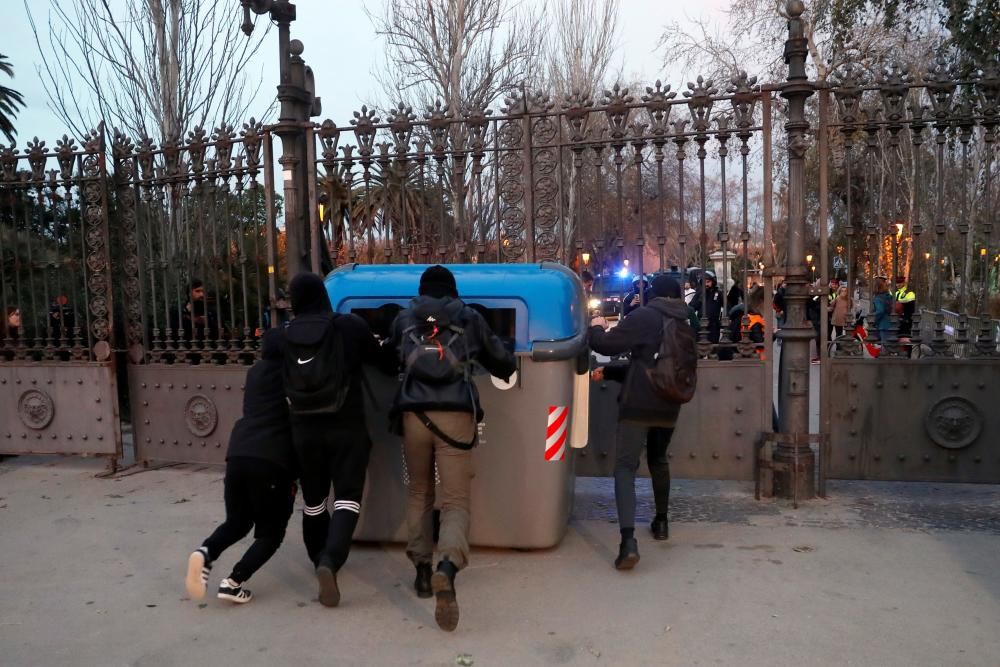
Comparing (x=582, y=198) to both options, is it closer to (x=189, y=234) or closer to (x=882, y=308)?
(x=882, y=308)

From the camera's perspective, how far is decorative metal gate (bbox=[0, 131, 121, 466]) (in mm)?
7832

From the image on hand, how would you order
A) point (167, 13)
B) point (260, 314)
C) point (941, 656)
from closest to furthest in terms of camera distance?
point (941, 656) → point (260, 314) → point (167, 13)

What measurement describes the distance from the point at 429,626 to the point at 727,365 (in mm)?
3276

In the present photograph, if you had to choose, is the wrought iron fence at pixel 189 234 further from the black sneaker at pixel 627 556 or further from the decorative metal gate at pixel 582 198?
the black sneaker at pixel 627 556

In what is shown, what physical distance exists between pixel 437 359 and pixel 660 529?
2193 mm

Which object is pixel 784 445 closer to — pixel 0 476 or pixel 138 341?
pixel 138 341

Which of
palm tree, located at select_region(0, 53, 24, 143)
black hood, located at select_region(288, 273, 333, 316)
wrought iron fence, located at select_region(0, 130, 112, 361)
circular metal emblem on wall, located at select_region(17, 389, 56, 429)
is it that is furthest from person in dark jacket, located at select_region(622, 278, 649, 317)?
palm tree, located at select_region(0, 53, 24, 143)

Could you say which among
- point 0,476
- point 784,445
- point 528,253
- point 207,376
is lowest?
point 0,476

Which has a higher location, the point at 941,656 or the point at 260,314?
the point at 260,314

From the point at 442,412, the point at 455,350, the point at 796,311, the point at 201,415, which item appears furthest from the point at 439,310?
the point at 201,415

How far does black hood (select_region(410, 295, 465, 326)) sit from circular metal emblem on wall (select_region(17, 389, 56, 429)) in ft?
17.3

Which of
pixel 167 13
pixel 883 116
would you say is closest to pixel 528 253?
pixel 883 116

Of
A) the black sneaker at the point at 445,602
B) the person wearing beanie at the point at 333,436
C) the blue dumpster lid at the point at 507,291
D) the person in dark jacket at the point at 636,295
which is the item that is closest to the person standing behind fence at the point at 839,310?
the person in dark jacket at the point at 636,295

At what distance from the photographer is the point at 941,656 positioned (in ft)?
12.5
